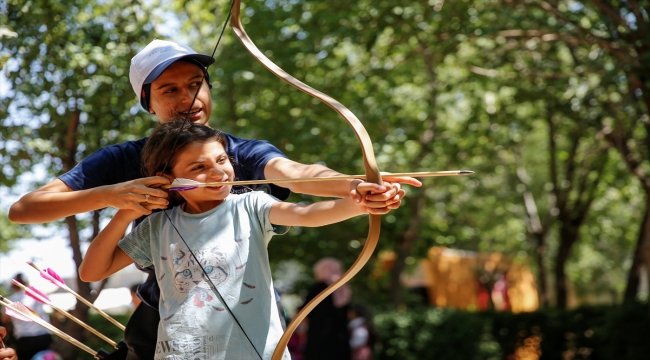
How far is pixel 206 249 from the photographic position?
216 centimetres

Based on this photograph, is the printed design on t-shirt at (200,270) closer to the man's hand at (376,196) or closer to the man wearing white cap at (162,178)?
the man wearing white cap at (162,178)

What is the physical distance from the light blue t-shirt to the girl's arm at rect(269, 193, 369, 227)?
10 cm

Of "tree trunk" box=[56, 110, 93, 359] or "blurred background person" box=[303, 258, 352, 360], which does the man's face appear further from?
"blurred background person" box=[303, 258, 352, 360]

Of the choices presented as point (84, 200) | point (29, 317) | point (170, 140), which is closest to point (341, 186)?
point (170, 140)

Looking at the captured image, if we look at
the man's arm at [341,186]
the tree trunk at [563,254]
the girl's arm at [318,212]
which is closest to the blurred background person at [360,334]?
the tree trunk at [563,254]

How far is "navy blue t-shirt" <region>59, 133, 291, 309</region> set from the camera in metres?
2.38

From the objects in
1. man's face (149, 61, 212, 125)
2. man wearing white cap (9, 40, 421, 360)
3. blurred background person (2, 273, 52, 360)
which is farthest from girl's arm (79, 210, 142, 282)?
blurred background person (2, 273, 52, 360)

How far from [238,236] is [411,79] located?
30.8 feet

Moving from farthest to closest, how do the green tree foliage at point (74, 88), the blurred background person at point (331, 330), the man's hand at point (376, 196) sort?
the blurred background person at point (331, 330), the green tree foliage at point (74, 88), the man's hand at point (376, 196)

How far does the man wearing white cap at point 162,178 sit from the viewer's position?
2.17m

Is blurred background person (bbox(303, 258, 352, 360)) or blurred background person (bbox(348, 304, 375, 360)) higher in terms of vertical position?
blurred background person (bbox(303, 258, 352, 360))

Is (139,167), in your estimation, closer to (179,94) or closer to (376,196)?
(179,94)

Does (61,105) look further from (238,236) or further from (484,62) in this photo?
(484,62)

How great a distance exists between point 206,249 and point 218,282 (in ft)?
0.34
